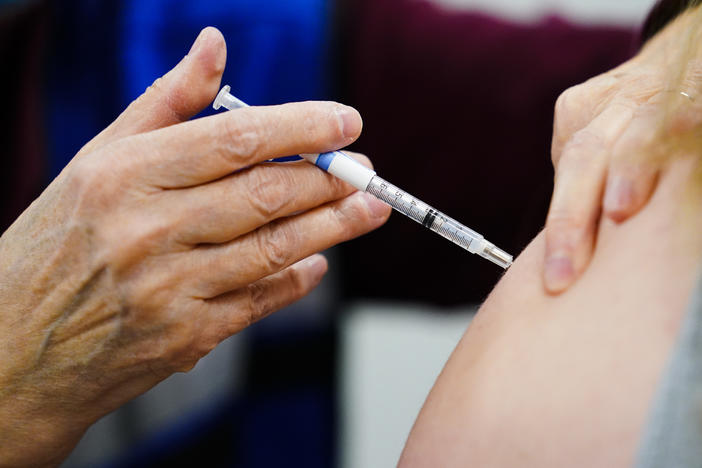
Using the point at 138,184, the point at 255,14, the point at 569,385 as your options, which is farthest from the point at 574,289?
the point at 255,14

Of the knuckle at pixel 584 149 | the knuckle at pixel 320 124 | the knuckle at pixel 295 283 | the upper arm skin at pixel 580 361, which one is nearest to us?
the upper arm skin at pixel 580 361

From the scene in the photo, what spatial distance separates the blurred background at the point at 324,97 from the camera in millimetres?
1389

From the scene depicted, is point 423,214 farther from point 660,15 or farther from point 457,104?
point 457,104

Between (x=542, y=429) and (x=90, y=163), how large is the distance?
21.4 inches

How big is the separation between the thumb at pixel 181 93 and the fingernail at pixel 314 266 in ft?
0.85

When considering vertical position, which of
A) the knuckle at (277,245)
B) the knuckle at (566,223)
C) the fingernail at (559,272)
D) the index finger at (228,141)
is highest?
the index finger at (228,141)

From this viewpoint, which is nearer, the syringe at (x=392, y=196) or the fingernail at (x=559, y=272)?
the fingernail at (x=559, y=272)

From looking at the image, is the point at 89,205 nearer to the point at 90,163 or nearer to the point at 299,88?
the point at 90,163

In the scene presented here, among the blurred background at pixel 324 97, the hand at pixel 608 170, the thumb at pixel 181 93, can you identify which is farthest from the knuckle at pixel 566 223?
the blurred background at pixel 324 97

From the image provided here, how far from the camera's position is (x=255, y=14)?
1.46 m

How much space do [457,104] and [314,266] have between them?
758 mm

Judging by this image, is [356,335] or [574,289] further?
[356,335]

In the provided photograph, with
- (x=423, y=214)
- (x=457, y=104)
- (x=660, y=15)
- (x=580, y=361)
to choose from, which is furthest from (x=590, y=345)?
(x=457, y=104)

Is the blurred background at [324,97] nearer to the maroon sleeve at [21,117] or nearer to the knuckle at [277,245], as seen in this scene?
the maroon sleeve at [21,117]
